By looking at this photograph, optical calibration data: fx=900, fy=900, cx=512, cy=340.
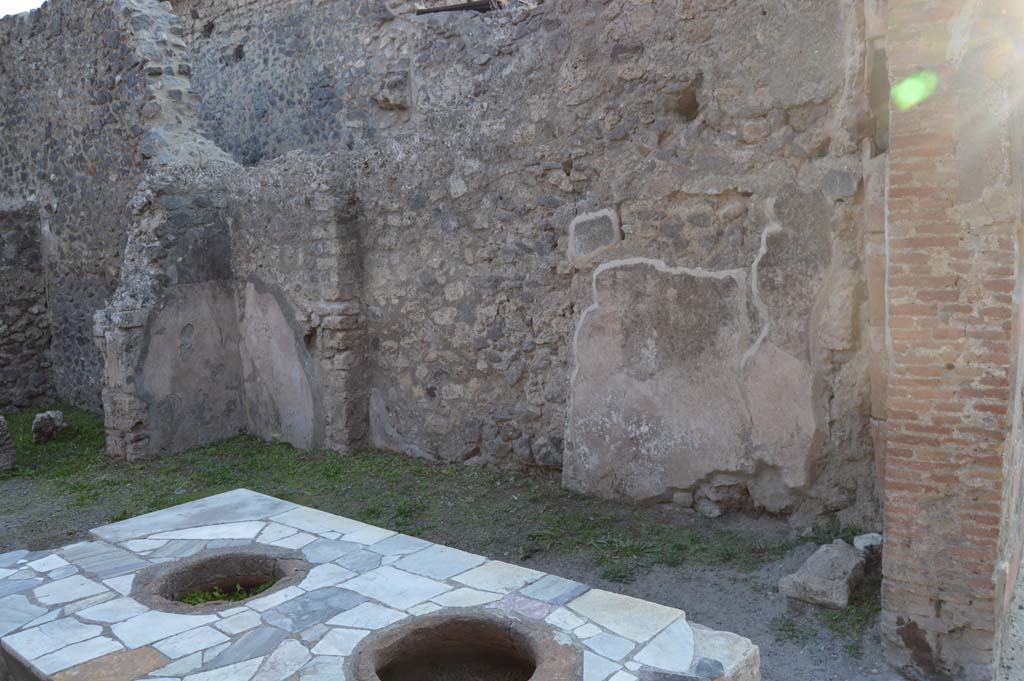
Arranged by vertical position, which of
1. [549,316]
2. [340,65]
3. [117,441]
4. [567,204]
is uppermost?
[340,65]

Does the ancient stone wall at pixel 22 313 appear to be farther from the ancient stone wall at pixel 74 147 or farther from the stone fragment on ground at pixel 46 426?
the stone fragment on ground at pixel 46 426

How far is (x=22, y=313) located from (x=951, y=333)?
30.4ft

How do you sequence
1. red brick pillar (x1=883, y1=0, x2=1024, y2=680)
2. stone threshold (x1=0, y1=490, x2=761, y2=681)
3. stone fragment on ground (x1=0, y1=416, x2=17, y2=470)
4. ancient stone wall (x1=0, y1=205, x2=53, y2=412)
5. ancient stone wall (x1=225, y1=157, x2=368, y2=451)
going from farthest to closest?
ancient stone wall (x1=0, y1=205, x2=53, y2=412) → stone fragment on ground (x1=0, y1=416, x2=17, y2=470) → ancient stone wall (x1=225, y1=157, x2=368, y2=451) → red brick pillar (x1=883, y1=0, x2=1024, y2=680) → stone threshold (x1=0, y1=490, x2=761, y2=681)

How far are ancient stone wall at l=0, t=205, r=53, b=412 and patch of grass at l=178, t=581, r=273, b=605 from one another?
6.90 meters

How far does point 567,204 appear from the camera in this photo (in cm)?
556

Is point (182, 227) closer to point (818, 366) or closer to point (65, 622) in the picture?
point (65, 622)

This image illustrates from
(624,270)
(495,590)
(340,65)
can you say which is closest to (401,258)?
(624,270)

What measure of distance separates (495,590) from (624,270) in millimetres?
2392

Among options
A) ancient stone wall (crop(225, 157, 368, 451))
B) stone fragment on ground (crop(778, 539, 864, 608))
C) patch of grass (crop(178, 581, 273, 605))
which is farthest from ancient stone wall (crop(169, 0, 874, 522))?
patch of grass (crop(178, 581, 273, 605))

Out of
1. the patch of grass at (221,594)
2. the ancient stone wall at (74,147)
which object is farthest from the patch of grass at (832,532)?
the ancient stone wall at (74,147)

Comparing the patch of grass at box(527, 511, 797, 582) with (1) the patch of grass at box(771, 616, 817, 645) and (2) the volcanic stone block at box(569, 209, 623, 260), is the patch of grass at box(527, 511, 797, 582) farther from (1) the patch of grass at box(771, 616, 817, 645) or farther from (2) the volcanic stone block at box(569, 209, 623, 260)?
(2) the volcanic stone block at box(569, 209, 623, 260)

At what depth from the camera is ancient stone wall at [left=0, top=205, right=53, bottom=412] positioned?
31.2 feet

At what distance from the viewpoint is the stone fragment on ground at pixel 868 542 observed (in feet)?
13.8

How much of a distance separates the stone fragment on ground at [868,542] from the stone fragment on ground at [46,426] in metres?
6.86
